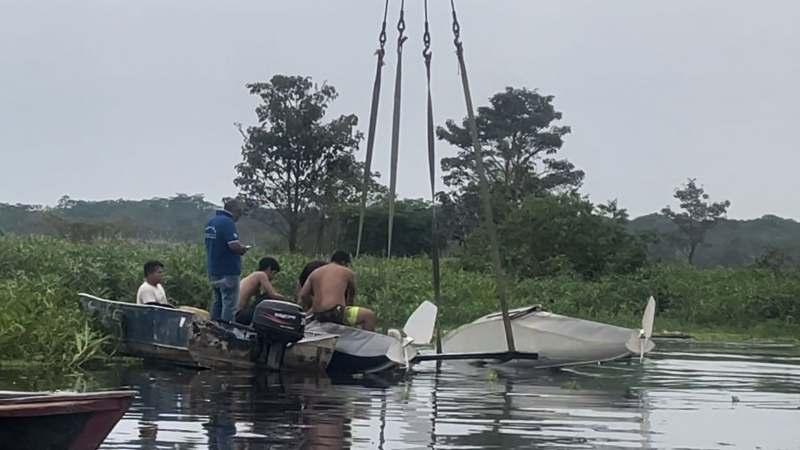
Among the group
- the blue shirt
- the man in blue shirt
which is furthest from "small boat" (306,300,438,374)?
the blue shirt

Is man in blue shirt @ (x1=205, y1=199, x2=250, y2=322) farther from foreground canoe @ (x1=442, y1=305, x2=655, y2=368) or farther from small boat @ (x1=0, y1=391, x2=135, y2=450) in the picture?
small boat @ (x1=0, y1=391, x2=135, y2=450)

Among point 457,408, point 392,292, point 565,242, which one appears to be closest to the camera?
point 457,408

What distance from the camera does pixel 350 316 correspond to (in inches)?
665

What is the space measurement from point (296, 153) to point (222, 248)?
3630 centimetres

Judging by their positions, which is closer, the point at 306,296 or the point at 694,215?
the point at 306,296

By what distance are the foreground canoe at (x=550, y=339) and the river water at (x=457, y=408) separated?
0.96 ft

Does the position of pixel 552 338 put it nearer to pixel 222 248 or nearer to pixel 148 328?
pixel 222 248

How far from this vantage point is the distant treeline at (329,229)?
4964 centimetres

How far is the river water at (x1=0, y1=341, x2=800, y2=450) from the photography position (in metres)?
10.4

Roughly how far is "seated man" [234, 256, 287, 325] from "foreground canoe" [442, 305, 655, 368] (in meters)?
3.66

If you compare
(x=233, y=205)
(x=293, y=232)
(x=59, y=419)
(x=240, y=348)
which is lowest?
(x=59, y=419)

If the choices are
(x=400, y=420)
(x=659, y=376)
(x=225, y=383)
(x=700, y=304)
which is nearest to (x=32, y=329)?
(x=225, y=383)

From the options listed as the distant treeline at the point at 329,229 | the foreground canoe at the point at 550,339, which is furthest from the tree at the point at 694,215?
the foreground canoe at the point at 550,339

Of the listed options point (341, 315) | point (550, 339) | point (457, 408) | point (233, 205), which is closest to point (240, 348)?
point (341, 315)
